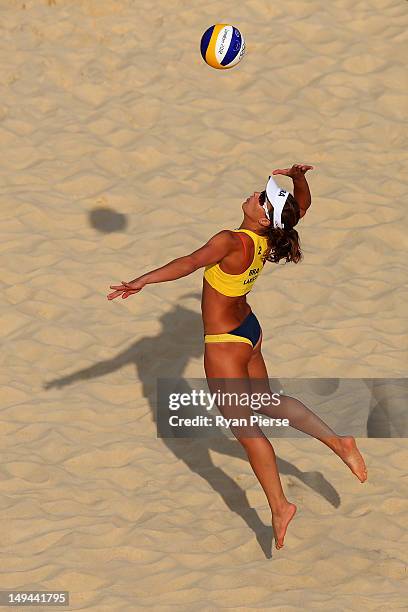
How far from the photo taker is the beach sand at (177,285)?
22.2 ft

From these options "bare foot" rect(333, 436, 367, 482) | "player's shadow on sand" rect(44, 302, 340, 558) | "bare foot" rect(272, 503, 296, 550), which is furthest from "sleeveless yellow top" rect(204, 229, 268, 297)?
"player's shadow on sand" rect(44, 302, 340, 558)

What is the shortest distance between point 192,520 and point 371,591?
1.12 meters

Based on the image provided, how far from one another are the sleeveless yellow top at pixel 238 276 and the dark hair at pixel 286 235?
5 cm

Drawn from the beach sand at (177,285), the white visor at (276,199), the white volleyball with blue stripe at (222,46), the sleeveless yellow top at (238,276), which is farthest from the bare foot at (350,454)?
the white volleyball with blue stripe at (222,46)

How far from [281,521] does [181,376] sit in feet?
6.35

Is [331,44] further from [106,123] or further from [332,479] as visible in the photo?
[332,479]

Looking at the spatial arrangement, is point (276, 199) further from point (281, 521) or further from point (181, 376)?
point (181, 376)

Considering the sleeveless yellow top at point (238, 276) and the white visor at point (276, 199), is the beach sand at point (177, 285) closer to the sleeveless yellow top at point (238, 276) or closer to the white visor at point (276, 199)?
the sleeveless yellow top at point (238, 276)

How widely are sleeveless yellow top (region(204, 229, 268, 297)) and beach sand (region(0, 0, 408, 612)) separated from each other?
1.31m

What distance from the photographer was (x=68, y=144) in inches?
420

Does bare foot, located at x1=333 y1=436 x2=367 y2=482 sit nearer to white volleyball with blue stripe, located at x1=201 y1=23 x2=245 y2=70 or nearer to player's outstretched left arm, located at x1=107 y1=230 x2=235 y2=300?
player's outstretched left arm, located at x1=107 y1=230 x2=235 y2=300

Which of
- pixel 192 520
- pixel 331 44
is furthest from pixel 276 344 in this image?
pixel 331 44

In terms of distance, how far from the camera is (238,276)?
22.0 ft

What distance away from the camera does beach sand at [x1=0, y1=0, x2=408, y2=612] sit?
6.78 meters
